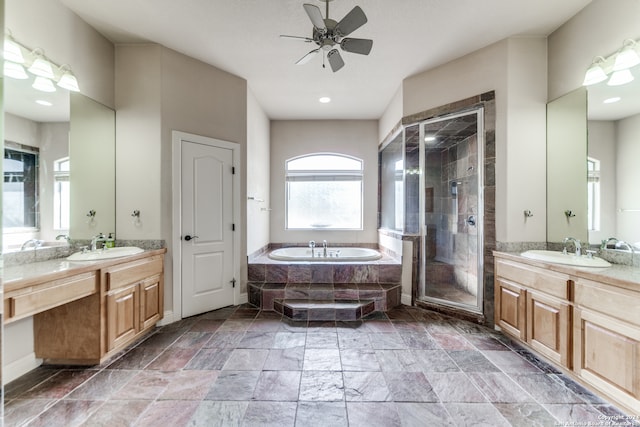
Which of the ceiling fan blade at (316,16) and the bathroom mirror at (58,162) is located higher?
the ceiling fan blade at (316,16)

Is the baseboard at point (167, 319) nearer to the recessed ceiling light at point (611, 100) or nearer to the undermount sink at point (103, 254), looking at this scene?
the undermount sink at point (103, 254)

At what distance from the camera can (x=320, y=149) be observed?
16.8 feet

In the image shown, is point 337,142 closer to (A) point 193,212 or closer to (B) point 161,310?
(A) point 193,212

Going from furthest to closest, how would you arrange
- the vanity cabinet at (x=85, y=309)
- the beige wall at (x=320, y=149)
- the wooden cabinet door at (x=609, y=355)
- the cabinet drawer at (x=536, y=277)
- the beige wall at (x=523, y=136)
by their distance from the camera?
1. the beige wall at (x=320, y=149)
2. the beige wall at (x=523, y=136)
3. the cabinet drawer at (x=536, y=277)
4. the vanity cabinet at (x=85, y=309)
5. the wooden cabinet door at (x=609, y=355)

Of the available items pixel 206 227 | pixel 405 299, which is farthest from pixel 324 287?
pixel 206 227

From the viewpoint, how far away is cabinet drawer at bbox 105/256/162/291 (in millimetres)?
2301

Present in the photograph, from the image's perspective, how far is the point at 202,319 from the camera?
3109 millimetres

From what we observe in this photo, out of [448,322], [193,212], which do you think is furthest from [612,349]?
[193,212]

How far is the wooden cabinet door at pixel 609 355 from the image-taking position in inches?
64.4

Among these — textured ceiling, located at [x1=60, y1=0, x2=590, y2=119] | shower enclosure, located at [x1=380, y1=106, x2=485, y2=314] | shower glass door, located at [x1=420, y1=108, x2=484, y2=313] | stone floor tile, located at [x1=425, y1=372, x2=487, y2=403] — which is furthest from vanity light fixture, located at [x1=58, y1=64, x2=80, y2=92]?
stone floor tile, located at [x1=425, y1=372, x2=487, y2=403]

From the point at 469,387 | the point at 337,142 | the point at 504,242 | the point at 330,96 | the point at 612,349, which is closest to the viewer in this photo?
the point at 612,349

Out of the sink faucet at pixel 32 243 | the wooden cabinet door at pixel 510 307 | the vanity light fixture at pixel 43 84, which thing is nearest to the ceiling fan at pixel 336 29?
the vanity light fixture at pixel 43 84

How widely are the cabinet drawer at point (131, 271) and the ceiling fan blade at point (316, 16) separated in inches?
99.7

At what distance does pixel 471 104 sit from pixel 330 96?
76.2 inches
